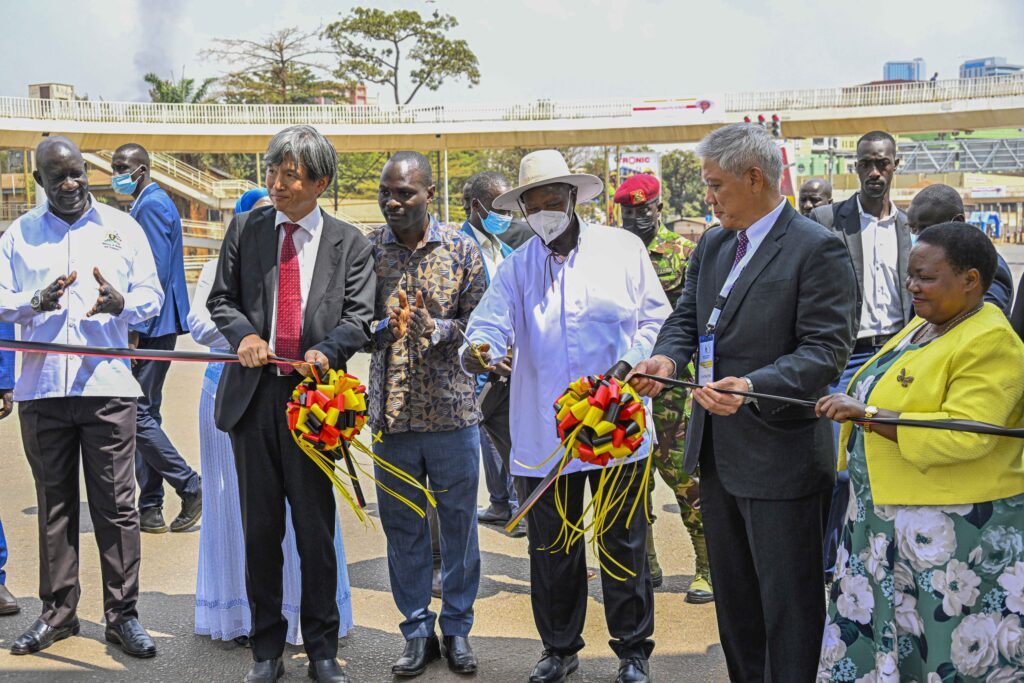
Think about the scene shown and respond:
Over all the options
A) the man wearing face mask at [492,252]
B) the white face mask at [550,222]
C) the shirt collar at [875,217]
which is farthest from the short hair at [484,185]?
the white face mask at [550,222]

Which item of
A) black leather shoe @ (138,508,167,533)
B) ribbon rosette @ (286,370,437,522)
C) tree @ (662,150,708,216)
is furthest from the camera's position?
tree @ (662,150,708,216)

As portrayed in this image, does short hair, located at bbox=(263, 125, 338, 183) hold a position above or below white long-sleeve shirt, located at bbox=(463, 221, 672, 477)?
above

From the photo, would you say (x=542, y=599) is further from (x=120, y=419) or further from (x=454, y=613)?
(x=120, y=419)

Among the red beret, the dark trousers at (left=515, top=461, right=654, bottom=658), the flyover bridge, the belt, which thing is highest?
the flyover bridge

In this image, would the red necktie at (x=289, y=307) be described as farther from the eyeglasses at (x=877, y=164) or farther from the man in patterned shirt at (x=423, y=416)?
the eyeglasses at (x=877, y=164)

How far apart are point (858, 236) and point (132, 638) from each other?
186 inches

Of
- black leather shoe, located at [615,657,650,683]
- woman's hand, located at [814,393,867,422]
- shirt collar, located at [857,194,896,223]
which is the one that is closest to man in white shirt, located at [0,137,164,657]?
black leather shoe, located at [615,657,650,683]

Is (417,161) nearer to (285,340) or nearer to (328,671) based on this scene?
(285,340)

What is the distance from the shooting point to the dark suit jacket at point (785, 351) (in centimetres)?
371

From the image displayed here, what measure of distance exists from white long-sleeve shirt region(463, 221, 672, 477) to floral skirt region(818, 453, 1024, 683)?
123 centimetres

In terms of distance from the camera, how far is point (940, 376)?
3.50 metres

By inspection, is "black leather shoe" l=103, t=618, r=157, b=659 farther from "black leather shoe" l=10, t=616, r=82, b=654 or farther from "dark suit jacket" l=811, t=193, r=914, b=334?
"dark suit jacket" l=811, t=193, r=914, b=334

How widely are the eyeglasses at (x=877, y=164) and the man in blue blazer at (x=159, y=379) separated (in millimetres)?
4584

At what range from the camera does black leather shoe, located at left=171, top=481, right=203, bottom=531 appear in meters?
7.25
